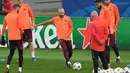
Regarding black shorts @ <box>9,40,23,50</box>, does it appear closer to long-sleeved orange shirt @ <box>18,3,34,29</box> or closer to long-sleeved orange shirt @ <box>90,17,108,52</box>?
long-sleeved orange shirt @ <box>90,17,108,52</box>

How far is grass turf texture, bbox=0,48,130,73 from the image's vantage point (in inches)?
661

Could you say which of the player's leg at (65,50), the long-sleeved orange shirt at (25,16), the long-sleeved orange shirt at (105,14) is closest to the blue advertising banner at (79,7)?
the long-sleeved orange shirt at (25,16)

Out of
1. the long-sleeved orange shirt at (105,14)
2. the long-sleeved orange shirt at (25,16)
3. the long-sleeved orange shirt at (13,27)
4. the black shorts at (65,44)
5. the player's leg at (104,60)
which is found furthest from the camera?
the long-sleeved orange shirt at (25,16)

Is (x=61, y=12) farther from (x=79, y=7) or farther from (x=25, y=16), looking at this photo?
(x=79, y=7)

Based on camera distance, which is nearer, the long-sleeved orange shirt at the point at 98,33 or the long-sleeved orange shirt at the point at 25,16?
the long-sleeved orange shirt at the point at 98,33

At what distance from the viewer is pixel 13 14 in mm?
15539

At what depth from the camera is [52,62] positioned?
63.5 feet

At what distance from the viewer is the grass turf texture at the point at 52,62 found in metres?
16.8

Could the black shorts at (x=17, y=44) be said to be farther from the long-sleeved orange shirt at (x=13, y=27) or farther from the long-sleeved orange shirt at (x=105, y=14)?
the long-sleeved orange shirt at (x=105, y=14)

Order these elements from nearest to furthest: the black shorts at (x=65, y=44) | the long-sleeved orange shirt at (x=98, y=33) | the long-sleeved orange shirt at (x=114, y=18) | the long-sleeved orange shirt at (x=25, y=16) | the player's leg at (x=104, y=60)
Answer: the long-sleeved orange shirt at (x=98, y=33) < the player's leg at (x=104, y=60) < the long-sleeved orange shirt at (x=114, y=18) < the black shorts at (x=65, y=44) < the long-sleeved orange shirt at (x=25, y=16)

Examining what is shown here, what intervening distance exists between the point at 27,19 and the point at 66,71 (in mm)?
3778

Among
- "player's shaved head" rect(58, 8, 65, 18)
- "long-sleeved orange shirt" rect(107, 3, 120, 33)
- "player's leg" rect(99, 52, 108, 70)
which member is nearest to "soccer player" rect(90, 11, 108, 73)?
"player's leg" rect(99, 52, 108, 70)

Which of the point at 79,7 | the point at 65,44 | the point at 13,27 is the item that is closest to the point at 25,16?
the point at 65,44

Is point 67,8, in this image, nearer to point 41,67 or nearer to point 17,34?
point 41,67
